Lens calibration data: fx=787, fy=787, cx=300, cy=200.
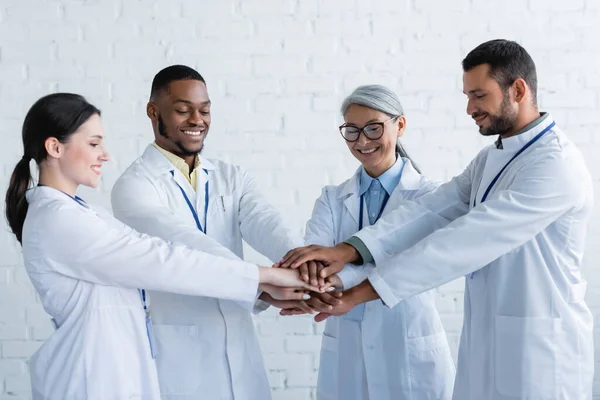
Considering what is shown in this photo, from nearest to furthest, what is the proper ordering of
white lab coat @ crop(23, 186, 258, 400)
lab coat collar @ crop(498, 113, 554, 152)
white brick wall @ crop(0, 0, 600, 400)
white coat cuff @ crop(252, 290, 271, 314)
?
white lab coat @ crop(23, 186, 258, 400), lab coat collar @ crop(498, 113, 554, 152), white coat cuff @ crop(252, 290, 271, 314), white brick wall @ crop(0, 0, 600, 400)

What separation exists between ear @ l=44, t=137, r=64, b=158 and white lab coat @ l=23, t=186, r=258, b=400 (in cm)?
9

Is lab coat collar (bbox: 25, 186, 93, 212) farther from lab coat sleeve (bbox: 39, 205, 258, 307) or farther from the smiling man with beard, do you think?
the smiling man with beard

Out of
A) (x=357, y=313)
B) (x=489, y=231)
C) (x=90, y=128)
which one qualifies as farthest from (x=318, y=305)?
(x=90, y=128)

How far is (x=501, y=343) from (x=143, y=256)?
38.0 inches

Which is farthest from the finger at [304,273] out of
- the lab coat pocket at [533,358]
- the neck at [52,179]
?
the neck at [52,179]

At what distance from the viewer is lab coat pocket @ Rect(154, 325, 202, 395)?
237 centimetres

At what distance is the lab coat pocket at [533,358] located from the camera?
2.04m

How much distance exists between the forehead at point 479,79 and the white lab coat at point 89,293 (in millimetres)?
969

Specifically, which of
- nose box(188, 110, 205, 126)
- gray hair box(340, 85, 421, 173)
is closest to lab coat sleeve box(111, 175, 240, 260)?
nose box(188, 110, 205, 126)

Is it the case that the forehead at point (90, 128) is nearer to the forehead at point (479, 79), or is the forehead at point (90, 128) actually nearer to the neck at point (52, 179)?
the neck at point (52, 179)

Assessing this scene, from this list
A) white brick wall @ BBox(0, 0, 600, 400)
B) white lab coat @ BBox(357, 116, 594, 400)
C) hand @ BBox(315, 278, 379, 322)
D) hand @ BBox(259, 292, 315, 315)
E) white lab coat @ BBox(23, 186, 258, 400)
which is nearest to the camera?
white lab coat @ BBox(23, 186, 258, 400)

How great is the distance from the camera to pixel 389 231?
248 cm

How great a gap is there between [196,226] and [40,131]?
63 cm

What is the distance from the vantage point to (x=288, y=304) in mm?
2537
